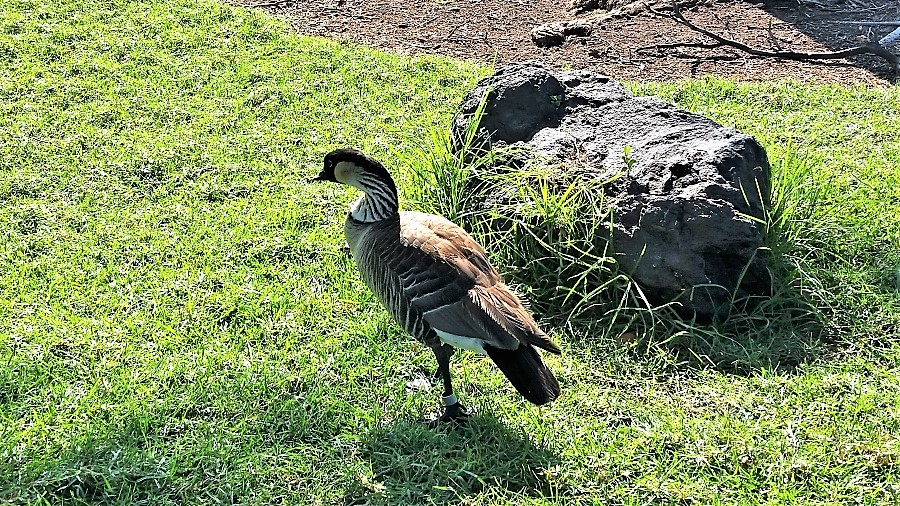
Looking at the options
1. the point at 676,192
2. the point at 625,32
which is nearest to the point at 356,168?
the point at 676,192

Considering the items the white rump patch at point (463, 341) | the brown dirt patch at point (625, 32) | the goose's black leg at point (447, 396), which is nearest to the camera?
the white rump patch at point (463, 341)

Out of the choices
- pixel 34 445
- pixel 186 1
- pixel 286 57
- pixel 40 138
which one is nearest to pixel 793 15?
pixel 286 57

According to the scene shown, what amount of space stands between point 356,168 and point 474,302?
33.7 inches

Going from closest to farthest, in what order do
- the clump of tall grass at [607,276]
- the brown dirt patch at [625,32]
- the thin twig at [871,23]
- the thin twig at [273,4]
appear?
the clump of tall grass at [607,276] → the brown dirt patch at [625,32] → the thin twig at [871,23] → the thin twig at [273,4]

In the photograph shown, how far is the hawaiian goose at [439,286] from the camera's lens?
346 cm

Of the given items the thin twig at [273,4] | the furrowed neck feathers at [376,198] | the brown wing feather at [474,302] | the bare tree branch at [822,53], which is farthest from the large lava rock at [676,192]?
the thin twig at [273,4]

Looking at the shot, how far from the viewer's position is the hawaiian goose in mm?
3461

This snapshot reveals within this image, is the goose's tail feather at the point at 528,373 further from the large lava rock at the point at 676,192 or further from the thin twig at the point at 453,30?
the thin twig at the point at 453,30

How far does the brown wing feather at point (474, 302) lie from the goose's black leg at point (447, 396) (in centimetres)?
17

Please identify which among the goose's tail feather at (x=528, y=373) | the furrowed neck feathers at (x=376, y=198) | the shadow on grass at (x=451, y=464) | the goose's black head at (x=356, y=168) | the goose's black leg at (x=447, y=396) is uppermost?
the goose's black head at (x=356, y=168)

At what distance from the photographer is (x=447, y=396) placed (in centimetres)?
370

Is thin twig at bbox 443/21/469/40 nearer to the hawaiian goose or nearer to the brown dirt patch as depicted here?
the brown dirt patch

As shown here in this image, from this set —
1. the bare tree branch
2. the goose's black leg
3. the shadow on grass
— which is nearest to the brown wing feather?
the goose's black leg

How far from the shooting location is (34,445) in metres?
3.45
